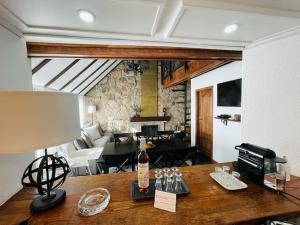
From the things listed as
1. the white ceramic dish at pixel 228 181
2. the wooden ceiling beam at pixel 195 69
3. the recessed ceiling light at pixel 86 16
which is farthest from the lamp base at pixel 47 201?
the wooden ceiling beam at pixel 195 69

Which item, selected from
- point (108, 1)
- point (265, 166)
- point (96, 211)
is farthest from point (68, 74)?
point (265, 166)

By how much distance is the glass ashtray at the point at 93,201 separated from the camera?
855 mm

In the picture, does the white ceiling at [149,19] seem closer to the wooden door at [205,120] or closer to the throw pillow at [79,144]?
the throw pillow at [79,144]

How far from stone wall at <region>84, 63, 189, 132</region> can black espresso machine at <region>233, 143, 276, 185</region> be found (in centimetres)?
544

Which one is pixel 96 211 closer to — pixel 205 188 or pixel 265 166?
pixel 205 188

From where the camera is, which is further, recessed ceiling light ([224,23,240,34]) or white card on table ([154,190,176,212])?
recessed ceiling light ([224,23,240,34])

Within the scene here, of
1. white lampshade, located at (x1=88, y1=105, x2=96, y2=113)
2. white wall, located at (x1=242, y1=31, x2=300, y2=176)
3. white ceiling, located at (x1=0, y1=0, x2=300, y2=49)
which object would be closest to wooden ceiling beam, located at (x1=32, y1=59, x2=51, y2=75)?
white ceiling, located at (x1=0, y1=0, x2=300, y2=49)

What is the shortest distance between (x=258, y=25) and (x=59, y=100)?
5.00 feet

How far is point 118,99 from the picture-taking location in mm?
6523

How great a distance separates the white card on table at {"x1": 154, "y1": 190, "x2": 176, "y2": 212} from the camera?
2.89 feet

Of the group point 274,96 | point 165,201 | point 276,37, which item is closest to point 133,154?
point 165,201

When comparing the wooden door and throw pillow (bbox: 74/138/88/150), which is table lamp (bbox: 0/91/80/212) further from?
the wooden door

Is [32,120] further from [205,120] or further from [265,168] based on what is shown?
[205,120]

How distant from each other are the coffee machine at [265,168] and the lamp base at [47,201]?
1.35 metres
